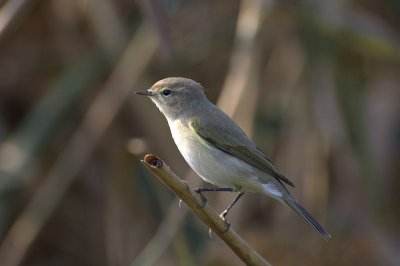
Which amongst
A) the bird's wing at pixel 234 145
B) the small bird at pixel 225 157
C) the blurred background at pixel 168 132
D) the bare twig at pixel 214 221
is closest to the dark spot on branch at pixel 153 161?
the bare twig at pixel 214 221

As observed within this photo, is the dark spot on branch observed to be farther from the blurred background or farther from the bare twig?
the blurred background

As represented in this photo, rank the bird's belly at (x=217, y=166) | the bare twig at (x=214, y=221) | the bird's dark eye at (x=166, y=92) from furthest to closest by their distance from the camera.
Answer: the bird's dark eye at (x=166, y=92) < the bird's belly at (x=217, y=166) < the bare twig at (x=214, y=221)

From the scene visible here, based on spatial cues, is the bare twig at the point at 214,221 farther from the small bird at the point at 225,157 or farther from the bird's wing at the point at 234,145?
the bird's wing at the point at 234,145

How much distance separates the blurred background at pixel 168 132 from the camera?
4.30m

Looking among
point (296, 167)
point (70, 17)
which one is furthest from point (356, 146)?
point (70, 17)

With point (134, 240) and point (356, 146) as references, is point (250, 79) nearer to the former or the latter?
point (356, 146)

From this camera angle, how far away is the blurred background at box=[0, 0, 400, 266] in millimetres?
4305

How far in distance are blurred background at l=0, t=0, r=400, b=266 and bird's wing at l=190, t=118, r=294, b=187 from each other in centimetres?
54

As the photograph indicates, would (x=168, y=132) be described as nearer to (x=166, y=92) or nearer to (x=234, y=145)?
(x=166, y=92)

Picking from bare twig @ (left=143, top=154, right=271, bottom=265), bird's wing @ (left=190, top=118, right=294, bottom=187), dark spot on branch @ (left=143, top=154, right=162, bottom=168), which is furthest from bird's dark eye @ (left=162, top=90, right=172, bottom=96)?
dark spot on branch @ (left=143, top=154, right=162, bottom=168)

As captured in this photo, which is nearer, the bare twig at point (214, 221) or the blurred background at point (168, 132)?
the bare twig at point (214, 221)

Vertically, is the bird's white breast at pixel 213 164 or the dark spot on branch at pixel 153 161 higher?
the dark spot on branch at pixel 153 161

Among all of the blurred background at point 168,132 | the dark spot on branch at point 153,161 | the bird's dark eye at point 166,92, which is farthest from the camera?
the blurred background at point 168,132

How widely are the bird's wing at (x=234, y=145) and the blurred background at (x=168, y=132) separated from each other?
0.54 meters
